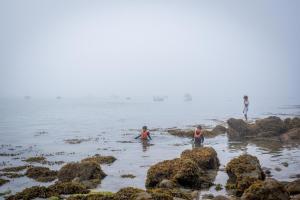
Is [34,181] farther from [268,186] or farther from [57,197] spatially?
[268,186]

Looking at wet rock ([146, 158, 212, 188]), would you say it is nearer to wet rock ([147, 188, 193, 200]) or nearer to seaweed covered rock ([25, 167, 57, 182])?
wet rock ([147, 188, 193, 200])

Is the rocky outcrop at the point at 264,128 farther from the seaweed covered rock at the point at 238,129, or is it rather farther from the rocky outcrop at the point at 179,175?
the rocky outcrop at the point at 179,175

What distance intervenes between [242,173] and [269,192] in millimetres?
4196

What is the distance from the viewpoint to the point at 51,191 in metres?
17.9

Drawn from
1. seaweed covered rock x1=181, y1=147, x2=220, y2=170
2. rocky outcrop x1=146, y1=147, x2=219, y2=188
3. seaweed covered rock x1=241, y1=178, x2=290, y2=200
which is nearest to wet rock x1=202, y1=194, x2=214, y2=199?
rocky outcrop x1=146, y1=147, x2=219, y2=188

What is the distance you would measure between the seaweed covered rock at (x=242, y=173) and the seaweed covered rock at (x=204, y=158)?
106 inches

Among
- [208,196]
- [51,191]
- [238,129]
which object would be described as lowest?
[208,196]

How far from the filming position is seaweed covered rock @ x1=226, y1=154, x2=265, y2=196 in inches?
664

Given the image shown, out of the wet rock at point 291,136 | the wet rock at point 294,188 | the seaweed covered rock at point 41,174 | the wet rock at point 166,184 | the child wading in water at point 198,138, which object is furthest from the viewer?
the wet rock at point 291,136

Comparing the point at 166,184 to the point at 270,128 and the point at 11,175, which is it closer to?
the point at 11,175

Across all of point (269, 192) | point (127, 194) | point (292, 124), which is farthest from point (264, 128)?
point (127, 194)

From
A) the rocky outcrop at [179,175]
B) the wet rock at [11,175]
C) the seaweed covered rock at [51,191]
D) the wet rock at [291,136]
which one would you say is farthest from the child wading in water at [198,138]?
the seaweed covered rock at [51,191]

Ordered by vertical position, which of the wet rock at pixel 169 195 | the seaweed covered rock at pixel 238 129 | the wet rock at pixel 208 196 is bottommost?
the wet rock at pixel 208 196

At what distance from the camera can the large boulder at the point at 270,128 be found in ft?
124
